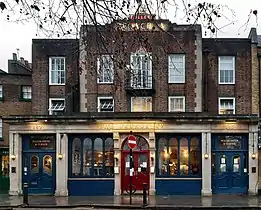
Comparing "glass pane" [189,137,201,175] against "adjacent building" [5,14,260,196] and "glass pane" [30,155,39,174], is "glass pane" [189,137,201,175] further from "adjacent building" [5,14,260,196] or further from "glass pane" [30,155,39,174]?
"glass pane" [30,155,39,174]

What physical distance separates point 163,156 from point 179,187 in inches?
86.1

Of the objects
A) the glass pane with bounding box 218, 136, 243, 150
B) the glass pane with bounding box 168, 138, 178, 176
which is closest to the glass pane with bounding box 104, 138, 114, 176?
the glass pane with bounding box 168, 138, 178, 176

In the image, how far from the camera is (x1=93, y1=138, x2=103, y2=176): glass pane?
127ft

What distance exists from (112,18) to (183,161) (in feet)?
87.7

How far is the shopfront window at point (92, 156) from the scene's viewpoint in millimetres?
38719

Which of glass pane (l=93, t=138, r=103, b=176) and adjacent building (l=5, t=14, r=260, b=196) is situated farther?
glass pane (l=93, t=138, r=103, b=176)

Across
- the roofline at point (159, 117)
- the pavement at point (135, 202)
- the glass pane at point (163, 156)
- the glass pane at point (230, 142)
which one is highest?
the roofline at point (159, 117)

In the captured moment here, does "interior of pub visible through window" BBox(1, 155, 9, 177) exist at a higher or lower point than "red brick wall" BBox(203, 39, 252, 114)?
lower

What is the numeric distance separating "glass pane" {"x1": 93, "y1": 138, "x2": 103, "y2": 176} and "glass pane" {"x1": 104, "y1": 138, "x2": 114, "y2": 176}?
1.04 ft

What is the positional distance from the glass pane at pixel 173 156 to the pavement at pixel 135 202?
8.68 feet

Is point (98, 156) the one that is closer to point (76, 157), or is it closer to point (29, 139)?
point (76, 157)

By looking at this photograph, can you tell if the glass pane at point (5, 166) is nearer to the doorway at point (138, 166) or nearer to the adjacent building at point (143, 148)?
the adjacent building at point (143, 148)

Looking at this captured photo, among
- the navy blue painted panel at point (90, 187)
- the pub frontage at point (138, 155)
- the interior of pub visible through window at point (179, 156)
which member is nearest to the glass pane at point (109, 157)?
the pub frontage at point (138, 155)

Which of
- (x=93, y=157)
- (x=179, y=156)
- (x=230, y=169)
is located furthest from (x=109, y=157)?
(x=230, y=169)
